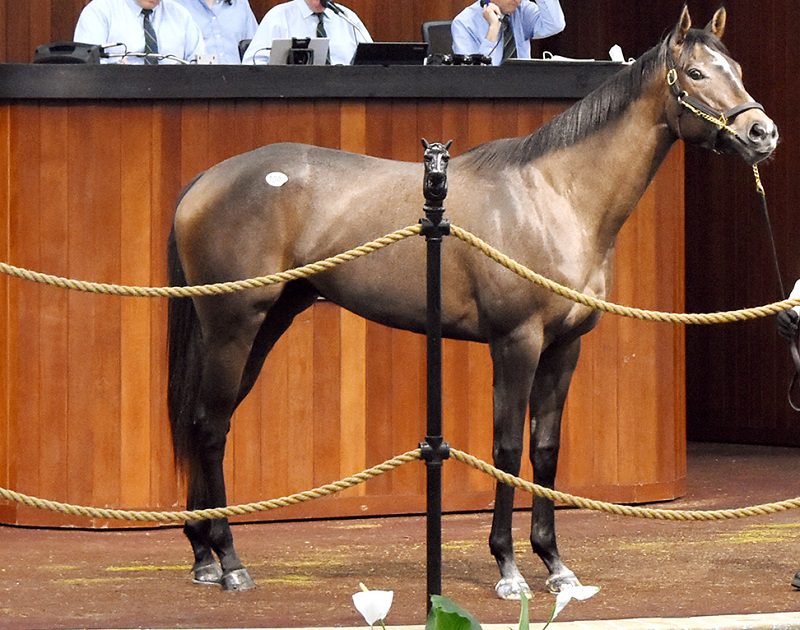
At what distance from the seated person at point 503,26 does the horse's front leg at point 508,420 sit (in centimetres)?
353

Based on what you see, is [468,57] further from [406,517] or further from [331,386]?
[406,517]

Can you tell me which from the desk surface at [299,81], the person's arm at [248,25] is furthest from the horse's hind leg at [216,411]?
the person's arm at [248,25]

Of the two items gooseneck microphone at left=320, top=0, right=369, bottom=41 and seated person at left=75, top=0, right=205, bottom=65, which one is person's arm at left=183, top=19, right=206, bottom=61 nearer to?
seated person at left=75, top=0, right=205, bottom=65

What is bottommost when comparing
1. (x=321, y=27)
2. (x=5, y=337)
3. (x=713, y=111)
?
(x=5, y=337)

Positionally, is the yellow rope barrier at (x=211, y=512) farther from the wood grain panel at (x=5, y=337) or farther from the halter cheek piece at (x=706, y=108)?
the wood grain panel at (x=5, y=337)

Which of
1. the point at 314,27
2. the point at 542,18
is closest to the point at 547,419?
the point at 314,27

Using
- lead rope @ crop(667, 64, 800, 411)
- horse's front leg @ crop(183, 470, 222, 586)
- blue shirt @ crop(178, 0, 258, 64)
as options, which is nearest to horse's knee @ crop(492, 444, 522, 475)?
lead rope @ crop(667, 64, 800, 411)

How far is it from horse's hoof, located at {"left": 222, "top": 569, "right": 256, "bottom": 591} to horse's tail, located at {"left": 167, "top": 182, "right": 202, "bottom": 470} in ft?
1.66

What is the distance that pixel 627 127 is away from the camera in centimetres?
615

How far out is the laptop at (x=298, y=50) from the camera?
305 inches

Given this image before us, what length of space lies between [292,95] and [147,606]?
2.64 m

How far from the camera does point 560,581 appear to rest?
6109 mm

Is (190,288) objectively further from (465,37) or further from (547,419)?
(465,37)

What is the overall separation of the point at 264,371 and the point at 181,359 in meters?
1.18
